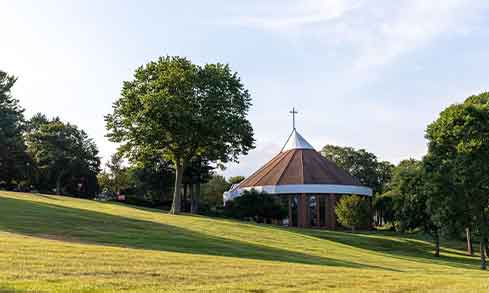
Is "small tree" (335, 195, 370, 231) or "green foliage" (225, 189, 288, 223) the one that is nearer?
"small tree" (335, 195, 370, 231)

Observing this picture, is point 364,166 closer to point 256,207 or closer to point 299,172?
point 299,172

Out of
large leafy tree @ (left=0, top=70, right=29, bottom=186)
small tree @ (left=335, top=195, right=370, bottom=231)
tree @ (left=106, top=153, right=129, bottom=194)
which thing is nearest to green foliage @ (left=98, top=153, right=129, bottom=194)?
tree @ (left=106, top=153, right=129, bottom=194)

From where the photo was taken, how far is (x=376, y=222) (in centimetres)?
9794

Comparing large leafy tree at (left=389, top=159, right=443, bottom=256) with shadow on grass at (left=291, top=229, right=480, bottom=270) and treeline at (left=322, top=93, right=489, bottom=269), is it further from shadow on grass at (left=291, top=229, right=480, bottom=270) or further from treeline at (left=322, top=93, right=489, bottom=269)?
treeline at (left=322, top=93, right=489, bottom=269)

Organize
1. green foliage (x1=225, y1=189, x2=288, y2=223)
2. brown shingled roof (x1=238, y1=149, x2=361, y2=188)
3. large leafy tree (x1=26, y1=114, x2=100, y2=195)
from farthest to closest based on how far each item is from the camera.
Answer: large leafy tree (x1=26, y1=114, x2=100, y2=195) < brown shingled roof (x1=238, y1=149, x2=361, y2=188) < green foliage (x1=225, y1=189, x2=288, y2=223)

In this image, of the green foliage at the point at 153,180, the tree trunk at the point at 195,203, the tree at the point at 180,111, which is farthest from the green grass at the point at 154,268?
the tree trunk at the point at 195,203

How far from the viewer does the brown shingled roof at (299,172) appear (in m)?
69.0

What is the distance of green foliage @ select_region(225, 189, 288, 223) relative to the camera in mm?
61781

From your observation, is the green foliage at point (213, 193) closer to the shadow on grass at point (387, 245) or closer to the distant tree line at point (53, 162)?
the distant tree line at point (53, 162)

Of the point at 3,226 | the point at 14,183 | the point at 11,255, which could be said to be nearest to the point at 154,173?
the point at 14,183

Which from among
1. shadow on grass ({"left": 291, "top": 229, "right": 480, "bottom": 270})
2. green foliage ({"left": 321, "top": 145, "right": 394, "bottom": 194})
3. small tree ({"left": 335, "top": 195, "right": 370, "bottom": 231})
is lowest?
shadow on grass ({"left": 291, "top": 229, "right": 480, "bottom": 270})

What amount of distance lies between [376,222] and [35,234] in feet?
267

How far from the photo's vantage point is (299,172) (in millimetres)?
70438

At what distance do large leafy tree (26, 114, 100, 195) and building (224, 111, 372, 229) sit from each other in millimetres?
20199
